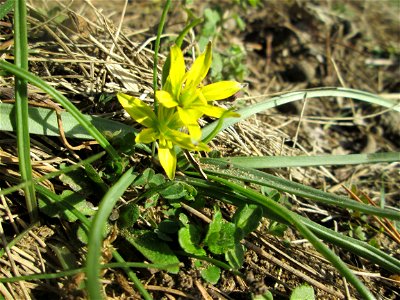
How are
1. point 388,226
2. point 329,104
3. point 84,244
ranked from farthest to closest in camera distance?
point 329,104, point 388,226, point 84,244

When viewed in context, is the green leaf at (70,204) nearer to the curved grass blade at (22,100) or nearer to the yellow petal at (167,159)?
the curved grass blade at (22,100)

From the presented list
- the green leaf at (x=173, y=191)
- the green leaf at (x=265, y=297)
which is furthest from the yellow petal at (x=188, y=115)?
the green leaf at (x=265, y=297)

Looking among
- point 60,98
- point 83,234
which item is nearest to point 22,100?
point 60,98

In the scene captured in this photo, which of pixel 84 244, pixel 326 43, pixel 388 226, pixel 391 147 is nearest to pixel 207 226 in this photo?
pixel 84 244

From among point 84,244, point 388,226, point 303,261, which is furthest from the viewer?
point 388,226

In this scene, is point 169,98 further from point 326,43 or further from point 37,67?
point 326,43

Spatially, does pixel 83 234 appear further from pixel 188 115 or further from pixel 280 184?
pixel 280 184

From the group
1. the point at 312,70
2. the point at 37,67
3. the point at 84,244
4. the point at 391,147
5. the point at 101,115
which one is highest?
the point at 37,67
